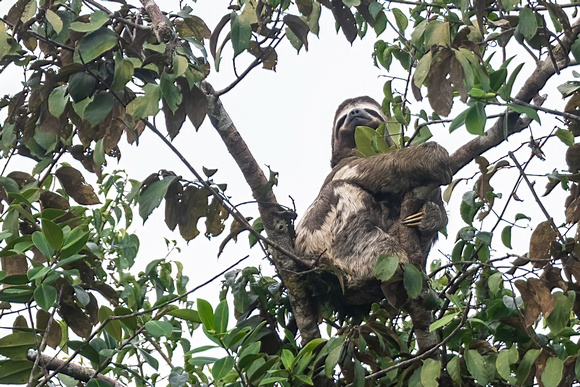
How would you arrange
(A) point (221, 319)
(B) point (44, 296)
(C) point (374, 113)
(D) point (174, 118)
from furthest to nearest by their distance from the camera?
(C) point (374, 113) → (D) point (174, 118) → (A) point (221, 319) → (B) point (44, 296)

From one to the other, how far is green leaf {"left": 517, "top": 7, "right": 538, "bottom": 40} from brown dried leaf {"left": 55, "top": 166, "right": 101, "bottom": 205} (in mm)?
2629

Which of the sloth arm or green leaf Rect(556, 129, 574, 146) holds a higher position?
the sloth arm

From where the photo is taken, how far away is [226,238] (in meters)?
4.30

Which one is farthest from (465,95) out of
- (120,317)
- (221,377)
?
(120,317)

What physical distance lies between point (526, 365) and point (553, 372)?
0.21 m

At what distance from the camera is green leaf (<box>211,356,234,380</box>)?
2.93 m

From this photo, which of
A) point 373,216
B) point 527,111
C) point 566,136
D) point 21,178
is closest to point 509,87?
point 527,111

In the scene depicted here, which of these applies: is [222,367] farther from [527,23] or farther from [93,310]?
[527,23]

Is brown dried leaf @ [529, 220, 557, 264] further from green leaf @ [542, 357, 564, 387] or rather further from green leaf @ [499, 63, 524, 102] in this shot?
green leaf @ [499, 63, 524, 102]

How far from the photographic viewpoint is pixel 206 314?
3.01 metres

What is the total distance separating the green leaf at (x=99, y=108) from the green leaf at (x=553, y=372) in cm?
242

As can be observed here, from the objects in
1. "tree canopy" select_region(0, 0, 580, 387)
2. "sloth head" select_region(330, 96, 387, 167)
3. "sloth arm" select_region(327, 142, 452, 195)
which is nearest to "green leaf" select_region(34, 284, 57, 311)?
"tree canopy" select_region(0, 0, 580, 387)

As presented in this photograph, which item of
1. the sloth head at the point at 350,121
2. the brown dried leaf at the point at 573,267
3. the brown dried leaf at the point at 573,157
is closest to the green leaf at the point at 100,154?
the brown dried leaf at the point at 573,267

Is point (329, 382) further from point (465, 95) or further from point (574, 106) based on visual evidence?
point (574, 106)
